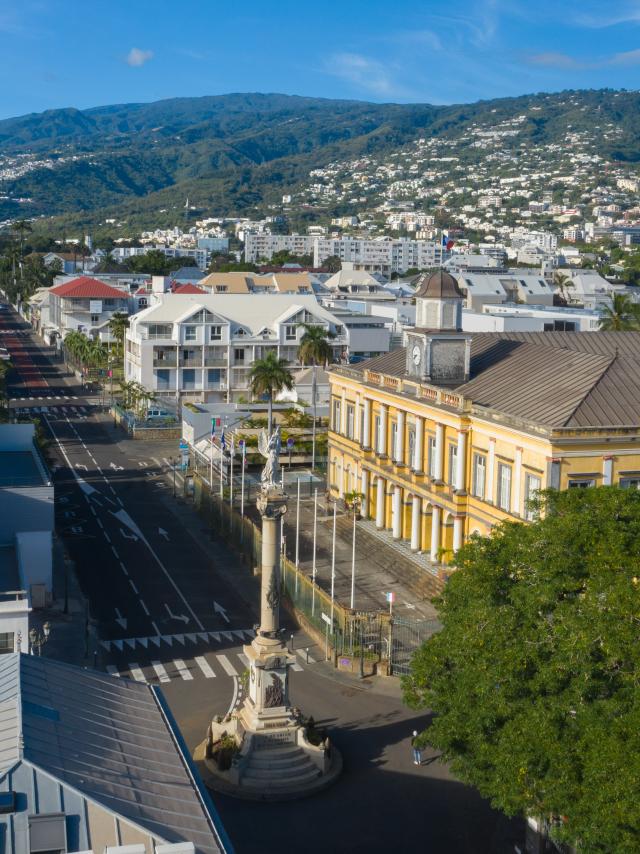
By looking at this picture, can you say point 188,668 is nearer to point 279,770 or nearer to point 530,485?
point 279,770

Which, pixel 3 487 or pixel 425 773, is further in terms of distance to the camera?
pixel 3 487

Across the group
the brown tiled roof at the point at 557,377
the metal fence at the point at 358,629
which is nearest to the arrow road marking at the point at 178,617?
the metal fence at the point at 358,629

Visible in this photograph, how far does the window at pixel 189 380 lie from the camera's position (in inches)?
4169

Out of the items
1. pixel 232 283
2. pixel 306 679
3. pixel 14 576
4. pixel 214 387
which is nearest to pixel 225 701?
pixel 306 679

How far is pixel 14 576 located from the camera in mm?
44719

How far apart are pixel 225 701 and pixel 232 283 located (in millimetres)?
122657

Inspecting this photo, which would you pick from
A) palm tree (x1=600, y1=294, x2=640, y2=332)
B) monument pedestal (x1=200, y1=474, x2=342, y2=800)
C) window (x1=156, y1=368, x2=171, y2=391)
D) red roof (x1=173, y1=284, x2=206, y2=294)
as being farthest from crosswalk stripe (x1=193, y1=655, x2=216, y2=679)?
red roof (x1=173, y1=284, x2=206, y2=294)

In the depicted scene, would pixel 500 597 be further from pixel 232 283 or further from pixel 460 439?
pixel 232 283

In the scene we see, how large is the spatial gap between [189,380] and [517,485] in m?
62.2

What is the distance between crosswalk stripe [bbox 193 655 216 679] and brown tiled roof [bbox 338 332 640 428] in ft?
55.9

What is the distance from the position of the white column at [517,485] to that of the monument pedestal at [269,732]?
15.8 metres

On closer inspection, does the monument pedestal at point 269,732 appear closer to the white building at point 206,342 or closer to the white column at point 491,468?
the white column at point 491,468

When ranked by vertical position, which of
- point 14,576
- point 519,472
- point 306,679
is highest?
point 519,472

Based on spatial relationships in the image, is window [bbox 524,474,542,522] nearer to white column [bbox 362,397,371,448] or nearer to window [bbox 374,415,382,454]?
window [bbox 374,415,382,454]
